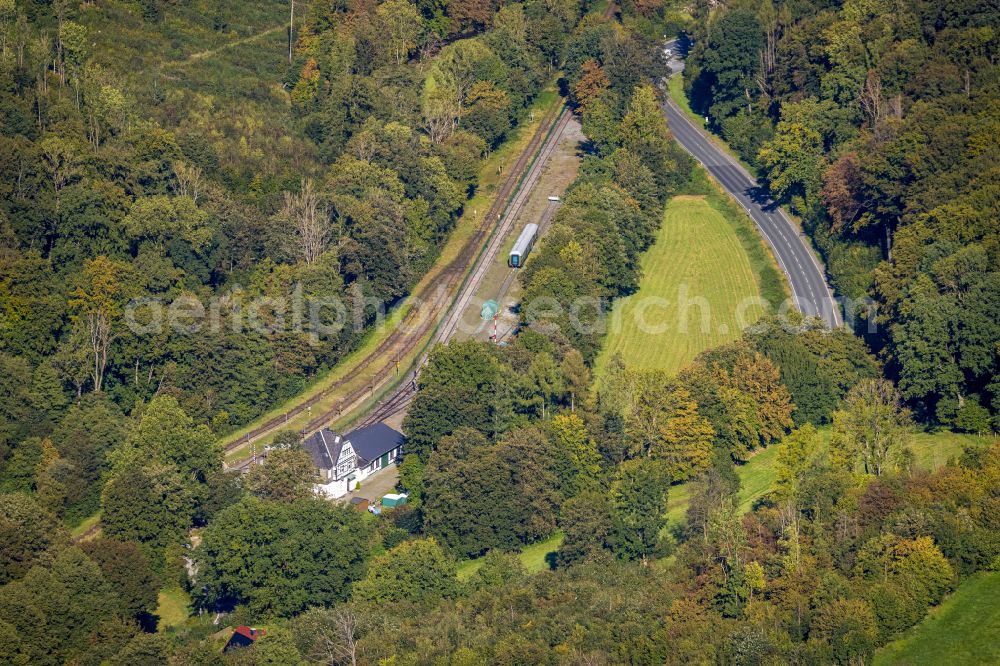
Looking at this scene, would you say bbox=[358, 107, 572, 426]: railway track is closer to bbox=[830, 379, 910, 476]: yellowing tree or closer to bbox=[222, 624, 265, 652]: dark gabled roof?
bbox=[222, 624, 265, 652]: dark gabled roof

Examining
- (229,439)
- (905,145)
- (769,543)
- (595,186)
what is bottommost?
(229,439)

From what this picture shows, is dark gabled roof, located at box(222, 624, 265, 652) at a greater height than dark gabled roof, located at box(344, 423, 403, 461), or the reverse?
dark gabled roof, located at box(344, 423, 403, 461)

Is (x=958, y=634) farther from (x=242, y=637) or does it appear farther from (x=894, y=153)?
Result: (x=894, y=153)

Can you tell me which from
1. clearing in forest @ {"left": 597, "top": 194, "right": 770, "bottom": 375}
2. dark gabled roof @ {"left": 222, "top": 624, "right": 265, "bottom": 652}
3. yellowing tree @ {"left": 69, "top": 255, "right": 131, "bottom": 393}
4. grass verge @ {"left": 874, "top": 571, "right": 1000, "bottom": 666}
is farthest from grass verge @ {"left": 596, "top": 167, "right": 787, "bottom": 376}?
grass verge @ {"left": 874, "top": 571, "right": 1000, "bottom": 666}

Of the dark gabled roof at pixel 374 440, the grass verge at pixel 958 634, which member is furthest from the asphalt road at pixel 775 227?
the grass verge at pixel 958 634

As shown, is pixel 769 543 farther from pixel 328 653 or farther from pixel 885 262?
pixel 885 262

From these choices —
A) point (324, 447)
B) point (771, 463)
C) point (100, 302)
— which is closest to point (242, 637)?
point (324, 447)

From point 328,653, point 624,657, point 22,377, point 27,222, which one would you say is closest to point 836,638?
point 624,657
